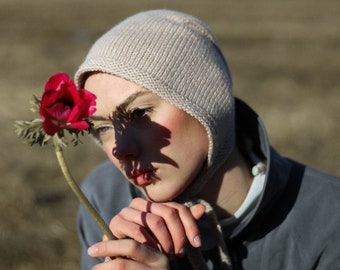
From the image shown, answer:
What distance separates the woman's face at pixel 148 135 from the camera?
2.88m

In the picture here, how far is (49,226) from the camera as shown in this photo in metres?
6.06

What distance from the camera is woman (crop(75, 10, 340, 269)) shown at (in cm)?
285

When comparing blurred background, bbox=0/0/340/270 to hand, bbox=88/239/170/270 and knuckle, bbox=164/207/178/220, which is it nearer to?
knuckle, bbox=164/207/178/220

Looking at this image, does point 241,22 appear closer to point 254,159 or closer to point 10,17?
point 10,17

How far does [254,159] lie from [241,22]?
66.5 ft

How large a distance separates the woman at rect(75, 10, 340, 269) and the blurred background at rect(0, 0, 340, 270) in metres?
2.42

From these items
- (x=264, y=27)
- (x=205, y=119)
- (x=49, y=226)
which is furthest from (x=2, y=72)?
(x=205, y=119)

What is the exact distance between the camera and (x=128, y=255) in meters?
2.43

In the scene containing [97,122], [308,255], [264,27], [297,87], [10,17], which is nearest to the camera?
[97,122]

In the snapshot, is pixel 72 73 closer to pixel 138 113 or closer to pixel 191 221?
pixel 138 113

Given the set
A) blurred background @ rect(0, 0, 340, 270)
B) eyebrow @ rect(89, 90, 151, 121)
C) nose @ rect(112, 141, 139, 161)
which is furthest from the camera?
blurred background @ rect(0, 0, 340, 270)

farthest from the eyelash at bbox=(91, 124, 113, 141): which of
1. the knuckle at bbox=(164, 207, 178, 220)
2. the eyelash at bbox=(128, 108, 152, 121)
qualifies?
the knuckle at bbox=(164, 207, 178, 220)

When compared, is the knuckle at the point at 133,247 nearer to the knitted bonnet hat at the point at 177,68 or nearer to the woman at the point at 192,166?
the woman at the point at 192,166

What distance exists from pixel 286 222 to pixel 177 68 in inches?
34.1
